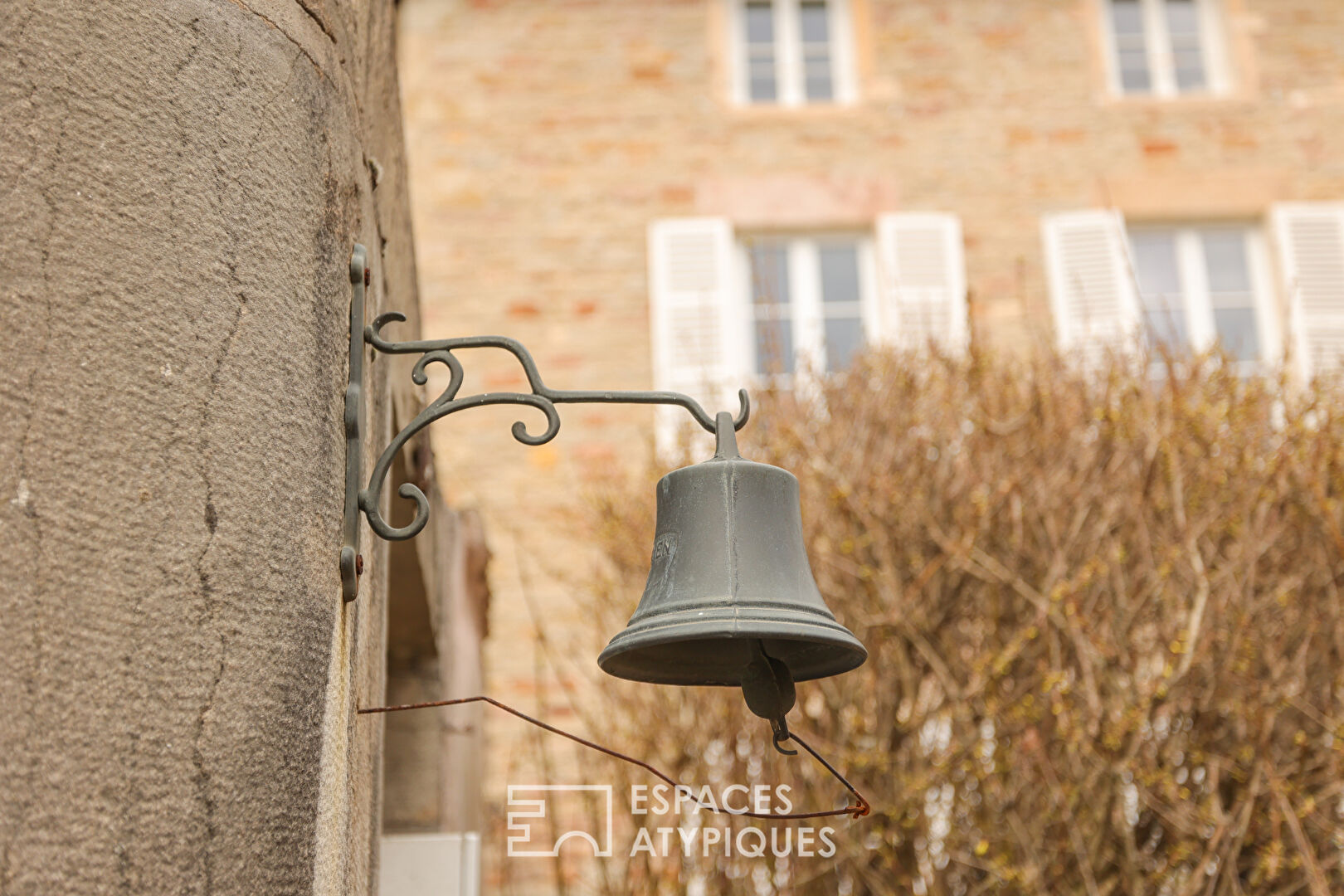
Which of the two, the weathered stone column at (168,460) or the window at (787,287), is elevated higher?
the window at (787,287)

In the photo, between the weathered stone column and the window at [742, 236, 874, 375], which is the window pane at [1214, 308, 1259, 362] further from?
the weathered stone column

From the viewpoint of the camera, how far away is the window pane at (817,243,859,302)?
9.10 meters

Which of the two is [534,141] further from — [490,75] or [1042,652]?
[1042,652]

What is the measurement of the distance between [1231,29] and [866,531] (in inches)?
223

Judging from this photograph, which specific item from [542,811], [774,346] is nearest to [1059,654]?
[774,346]

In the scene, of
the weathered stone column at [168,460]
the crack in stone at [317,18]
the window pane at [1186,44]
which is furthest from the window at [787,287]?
the weathered stone column at [168,460]

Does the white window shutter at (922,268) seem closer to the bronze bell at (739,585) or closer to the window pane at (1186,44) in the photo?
the window pane at (1186,44)

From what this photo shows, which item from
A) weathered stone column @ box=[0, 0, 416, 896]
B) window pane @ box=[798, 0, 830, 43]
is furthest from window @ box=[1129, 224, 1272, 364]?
weathered stone column @ box=[0, 0, 416, 896]

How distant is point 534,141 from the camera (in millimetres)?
9406

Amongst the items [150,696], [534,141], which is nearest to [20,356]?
[150,696]

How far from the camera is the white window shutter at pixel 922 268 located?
340 inches

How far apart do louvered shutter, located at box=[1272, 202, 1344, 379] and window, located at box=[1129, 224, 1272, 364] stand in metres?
0.22

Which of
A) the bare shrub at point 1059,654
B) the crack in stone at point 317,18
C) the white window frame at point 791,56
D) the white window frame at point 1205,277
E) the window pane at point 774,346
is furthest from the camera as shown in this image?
the white window frame at point 791,56

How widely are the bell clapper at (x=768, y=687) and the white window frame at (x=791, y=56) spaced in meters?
7.61
